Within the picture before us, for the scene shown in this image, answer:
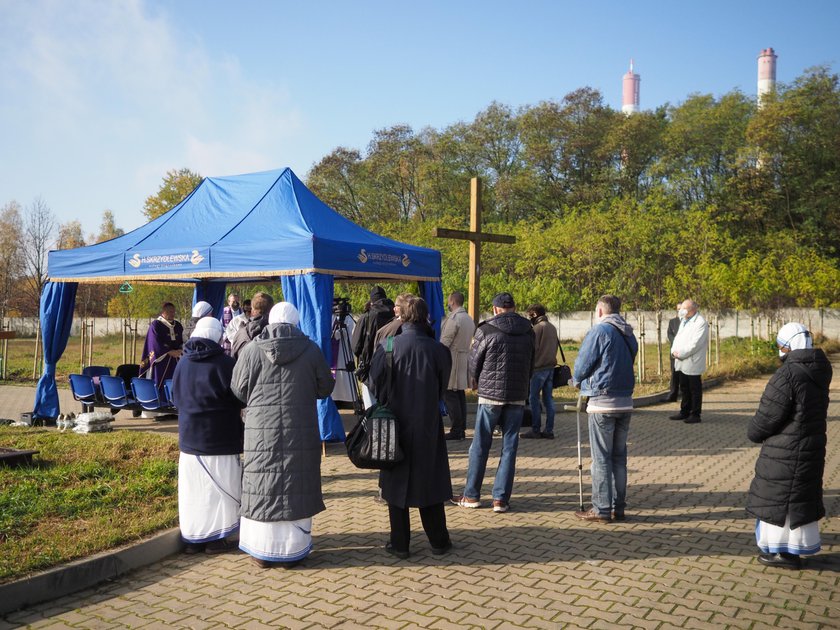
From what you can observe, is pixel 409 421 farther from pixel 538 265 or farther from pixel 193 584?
pixel 538 265

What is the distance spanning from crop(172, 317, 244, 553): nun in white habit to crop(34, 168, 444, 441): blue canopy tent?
3497 millimetres

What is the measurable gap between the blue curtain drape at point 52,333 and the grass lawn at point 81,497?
1566 millimetres

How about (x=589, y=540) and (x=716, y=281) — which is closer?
(x=589, y=540)

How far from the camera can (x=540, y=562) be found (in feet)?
17.1

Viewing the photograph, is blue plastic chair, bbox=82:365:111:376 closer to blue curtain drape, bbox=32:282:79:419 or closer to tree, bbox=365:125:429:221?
blue curtain drape, bbox=32:282:79:419

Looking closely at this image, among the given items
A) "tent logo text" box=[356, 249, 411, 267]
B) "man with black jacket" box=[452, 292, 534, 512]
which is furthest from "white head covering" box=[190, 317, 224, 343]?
"tent logo text" box=[356, 249, 411, 267]

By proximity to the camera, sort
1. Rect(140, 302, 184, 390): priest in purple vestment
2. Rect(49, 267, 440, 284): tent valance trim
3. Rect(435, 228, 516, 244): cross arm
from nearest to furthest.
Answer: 1. Rect(49, 267, 440, 284): tent valance trim
2. Rect(140, 302, 184, 390): priest in purple vestment
3. Rect(435, 228, 516, 244): cross arm

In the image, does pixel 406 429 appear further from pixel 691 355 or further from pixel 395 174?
pixel 395 174

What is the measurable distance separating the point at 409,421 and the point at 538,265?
28.0m

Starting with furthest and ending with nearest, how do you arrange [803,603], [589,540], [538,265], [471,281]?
[538,265]
[471,281]
[589,540]
[803,603]

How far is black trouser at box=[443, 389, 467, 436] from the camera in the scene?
965 centimetres

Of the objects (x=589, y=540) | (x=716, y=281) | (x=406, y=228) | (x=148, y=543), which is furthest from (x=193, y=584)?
(x=406, y=228)

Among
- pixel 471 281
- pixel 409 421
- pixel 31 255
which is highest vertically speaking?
pixel 31 255

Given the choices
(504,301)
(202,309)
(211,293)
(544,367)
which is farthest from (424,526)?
(211,293)
